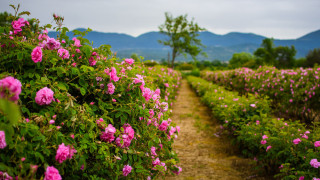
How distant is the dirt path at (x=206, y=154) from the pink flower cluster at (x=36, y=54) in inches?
102

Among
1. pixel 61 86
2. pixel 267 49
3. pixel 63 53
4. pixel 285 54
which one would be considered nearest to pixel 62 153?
pixel 61 86

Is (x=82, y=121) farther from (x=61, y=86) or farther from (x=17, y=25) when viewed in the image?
(x=17, y=25)

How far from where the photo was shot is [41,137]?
1.16 metres

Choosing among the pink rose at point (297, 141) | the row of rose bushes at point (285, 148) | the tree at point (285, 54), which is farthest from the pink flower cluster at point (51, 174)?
the tree at point (285, 54)

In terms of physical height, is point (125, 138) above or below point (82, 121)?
below

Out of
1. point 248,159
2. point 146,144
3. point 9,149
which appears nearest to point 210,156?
point 248,159

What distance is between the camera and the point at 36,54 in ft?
4.78

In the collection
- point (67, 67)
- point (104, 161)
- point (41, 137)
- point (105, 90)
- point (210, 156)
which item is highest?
point (67, 67)

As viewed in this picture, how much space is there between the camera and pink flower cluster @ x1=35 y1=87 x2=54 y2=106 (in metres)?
1.29

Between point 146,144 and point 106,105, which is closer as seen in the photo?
point 106,105

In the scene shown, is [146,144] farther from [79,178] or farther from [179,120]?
[179,120]

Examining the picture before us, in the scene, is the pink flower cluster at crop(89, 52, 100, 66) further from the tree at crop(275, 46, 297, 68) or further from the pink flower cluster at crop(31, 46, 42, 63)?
the tree at crop(275, 46, 297, 68)

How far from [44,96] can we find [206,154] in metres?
3.50

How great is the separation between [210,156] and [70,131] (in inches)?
127
